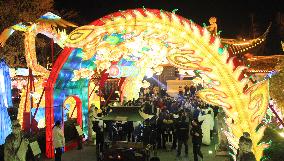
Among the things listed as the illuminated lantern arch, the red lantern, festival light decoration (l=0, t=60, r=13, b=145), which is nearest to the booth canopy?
the illuminated lantern arch

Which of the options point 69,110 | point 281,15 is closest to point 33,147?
point 69,110

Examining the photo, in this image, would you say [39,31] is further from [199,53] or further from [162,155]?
[199,53]

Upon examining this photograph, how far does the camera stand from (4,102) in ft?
40.0

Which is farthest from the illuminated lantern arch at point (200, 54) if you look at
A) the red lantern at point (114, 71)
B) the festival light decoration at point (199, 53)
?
the red lantern at point (114, 71)

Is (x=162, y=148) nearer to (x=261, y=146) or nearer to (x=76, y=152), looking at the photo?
(x=76, y=152)

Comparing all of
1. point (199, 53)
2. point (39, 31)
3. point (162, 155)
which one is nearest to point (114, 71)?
point (39, 31)

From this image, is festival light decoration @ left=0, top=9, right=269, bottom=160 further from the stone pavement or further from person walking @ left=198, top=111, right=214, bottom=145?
the stone pavement

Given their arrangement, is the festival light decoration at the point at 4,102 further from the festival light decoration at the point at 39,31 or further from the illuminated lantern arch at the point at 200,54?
the illuminated lantern arch at the point at 200,54

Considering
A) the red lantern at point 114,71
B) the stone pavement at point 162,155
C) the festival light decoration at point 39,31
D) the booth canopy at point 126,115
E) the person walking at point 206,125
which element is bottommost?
the stone pavement at point 162,155

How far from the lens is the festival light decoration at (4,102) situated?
465 inches

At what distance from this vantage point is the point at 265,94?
7.90 m

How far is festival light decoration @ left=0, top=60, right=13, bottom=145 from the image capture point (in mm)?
11820

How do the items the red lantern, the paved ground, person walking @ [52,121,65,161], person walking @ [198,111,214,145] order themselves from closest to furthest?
1. person walking @ [52,121,65,161]
2. the paved ground
3. person walking @ [198,111,214,145]
4. the red lantern

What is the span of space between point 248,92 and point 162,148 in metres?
8.17
